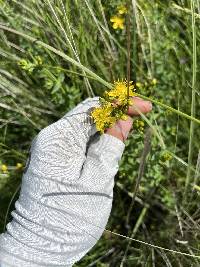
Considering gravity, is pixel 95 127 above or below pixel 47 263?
above

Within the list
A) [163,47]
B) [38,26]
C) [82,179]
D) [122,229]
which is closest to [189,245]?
[122,229]

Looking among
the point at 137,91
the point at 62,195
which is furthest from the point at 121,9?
the point at 62,195

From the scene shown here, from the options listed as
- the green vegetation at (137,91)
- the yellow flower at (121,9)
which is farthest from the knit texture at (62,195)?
the yellow flower at (121,9)

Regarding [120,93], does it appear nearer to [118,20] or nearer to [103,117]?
[103,117]

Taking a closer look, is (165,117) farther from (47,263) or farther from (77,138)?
(47,263)

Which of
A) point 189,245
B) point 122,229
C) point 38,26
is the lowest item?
point 122,229

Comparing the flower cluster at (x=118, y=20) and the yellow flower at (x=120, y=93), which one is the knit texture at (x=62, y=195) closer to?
the yellow flower at (x=120, y=93)
